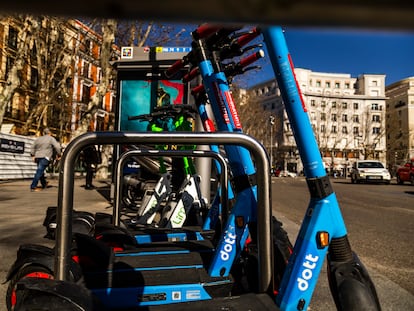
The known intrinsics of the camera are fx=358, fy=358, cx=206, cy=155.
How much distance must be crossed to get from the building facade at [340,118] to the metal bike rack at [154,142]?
53.7m

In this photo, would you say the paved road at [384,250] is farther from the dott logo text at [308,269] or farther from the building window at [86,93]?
the building window at [86,93]

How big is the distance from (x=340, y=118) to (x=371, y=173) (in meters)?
53.5

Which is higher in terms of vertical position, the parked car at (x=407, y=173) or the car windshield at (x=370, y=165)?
the car windshield at (x=370, y=165)

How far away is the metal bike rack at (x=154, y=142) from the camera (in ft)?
5.63

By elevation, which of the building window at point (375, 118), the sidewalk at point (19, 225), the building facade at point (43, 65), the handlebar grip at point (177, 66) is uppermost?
the building window at point (375, 118)

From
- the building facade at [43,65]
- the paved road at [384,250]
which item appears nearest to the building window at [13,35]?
the building facade at [43,65]

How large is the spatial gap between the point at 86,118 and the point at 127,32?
452 centimetres

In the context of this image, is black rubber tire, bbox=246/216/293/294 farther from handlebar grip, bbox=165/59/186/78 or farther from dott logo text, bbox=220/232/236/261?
handlebar grip, bbox=165/59/186/78

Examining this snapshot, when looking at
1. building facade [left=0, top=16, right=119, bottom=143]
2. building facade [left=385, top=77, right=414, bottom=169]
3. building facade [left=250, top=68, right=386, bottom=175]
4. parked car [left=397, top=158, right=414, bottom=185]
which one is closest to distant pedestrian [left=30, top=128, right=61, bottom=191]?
building facade [left=0, top=16, right=119, bottom=143]

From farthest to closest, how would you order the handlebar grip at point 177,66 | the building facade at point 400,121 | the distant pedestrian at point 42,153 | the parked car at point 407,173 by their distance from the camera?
the building facade at point 400,121
the parked car at point 407,173
the distant pedestrian at point 42,153
the handlebar grip at point 177,66

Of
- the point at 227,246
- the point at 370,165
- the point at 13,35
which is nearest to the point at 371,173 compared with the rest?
the point at 370,165

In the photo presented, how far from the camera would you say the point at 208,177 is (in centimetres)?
630

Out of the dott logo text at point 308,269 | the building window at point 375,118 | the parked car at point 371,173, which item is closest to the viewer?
the dott logo text at point 308,269

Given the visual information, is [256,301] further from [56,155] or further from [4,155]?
[4,155]
